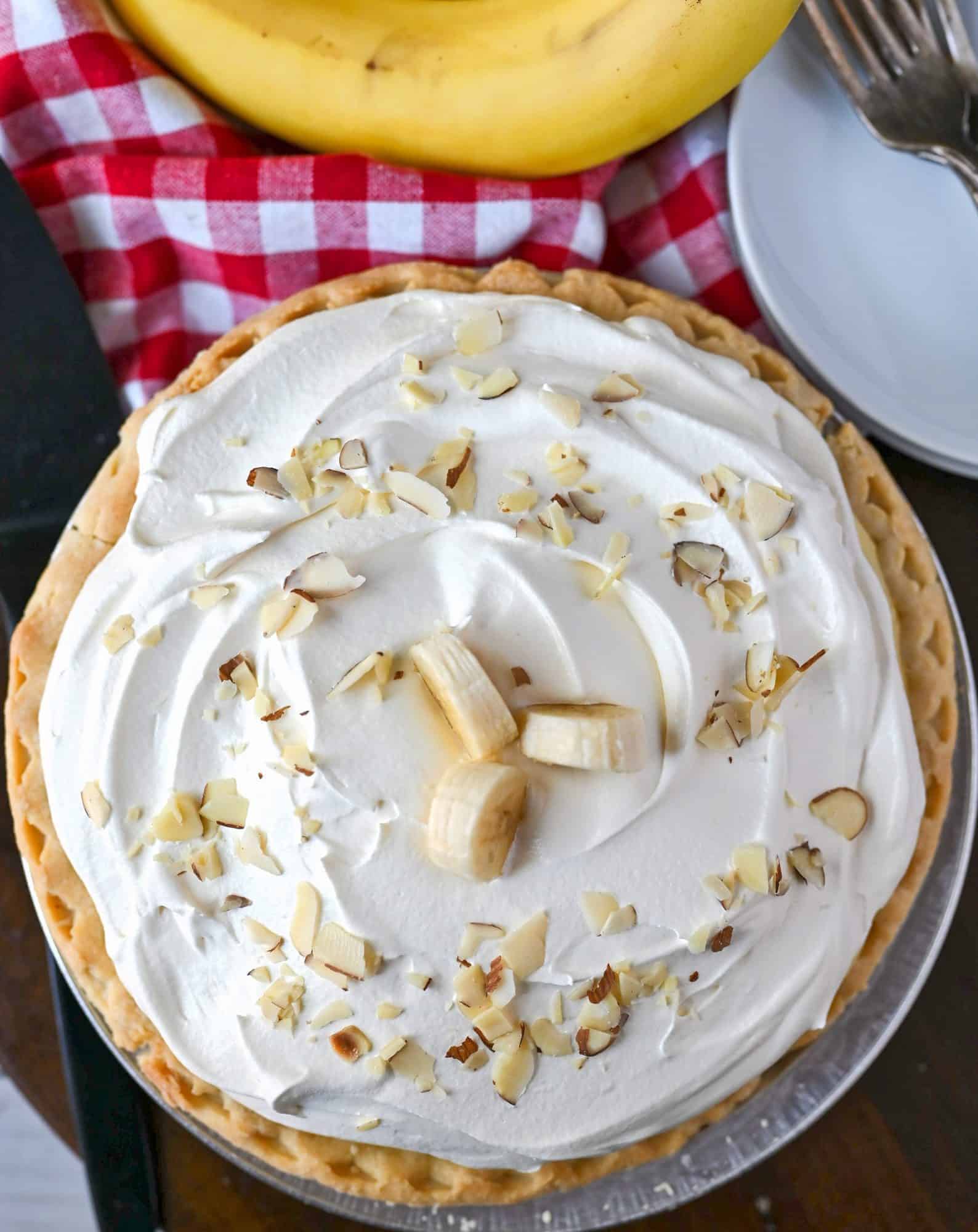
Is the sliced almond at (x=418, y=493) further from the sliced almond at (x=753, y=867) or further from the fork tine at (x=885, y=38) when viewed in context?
the fork tine at (x=885, y=38)

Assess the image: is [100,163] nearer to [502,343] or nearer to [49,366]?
[49,366]

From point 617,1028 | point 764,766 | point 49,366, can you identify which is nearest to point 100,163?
point 49,366

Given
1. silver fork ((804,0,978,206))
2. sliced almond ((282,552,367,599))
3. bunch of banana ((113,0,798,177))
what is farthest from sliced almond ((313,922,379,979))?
silver fork ((804,0,978,206))

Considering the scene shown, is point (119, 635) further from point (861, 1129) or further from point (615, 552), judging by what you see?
point (861, 1129)

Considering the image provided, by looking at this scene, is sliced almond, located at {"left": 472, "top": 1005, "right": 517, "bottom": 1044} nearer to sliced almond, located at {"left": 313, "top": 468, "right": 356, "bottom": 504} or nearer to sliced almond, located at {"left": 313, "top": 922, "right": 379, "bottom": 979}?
A: sliced almond, located at {"left": 313, "top": 922, "right": 379, "bottom": 979}

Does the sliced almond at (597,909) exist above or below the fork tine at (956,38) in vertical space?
below

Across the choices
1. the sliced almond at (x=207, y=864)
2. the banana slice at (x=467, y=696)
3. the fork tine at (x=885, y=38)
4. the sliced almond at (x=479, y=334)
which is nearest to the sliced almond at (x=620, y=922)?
the banana slice at (x=467, y=696)
